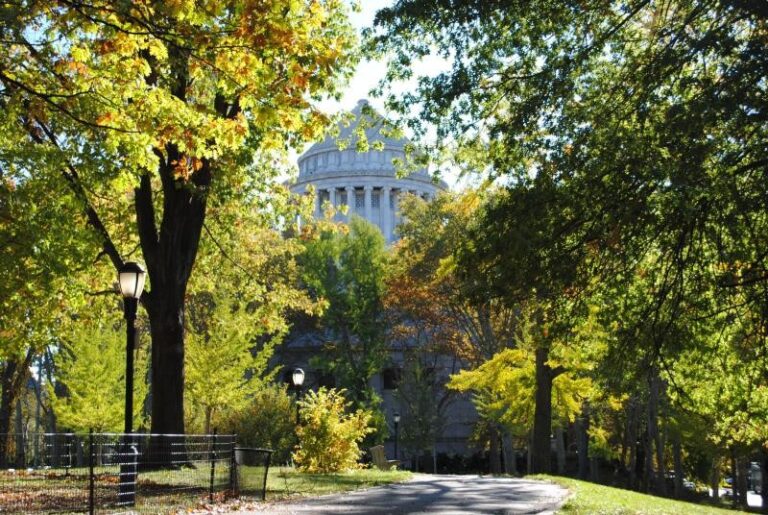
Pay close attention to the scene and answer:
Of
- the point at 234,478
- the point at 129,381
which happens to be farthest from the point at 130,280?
the point at 234,478

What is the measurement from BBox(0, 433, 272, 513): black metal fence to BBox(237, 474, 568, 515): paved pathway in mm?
893

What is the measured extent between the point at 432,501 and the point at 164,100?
7.42m

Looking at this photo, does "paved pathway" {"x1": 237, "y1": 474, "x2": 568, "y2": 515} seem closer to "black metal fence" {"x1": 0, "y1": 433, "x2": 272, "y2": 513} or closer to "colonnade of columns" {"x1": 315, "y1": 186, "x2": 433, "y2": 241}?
"black metal fence" {"x1": 0, "y1": 433, "x2": 272, "y2": 513}

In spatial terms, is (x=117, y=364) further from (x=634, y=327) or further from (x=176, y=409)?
(x=634, y=327)

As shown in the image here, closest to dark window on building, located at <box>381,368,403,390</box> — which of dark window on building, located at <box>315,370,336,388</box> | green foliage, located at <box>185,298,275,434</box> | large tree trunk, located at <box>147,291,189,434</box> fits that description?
dark window on building, located at <box>315,370,336,388</box>

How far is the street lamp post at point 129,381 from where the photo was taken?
1005 centimetres

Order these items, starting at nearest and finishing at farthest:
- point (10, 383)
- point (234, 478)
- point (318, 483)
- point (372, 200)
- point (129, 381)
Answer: point (129, 381), point (234, 478), point (318, 483), point (10, 383), point (372, 200)

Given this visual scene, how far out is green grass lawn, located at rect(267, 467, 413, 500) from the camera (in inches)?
570

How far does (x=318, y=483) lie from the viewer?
16.8 m

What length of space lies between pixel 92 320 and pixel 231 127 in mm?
11185

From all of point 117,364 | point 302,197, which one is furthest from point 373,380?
point 302,197

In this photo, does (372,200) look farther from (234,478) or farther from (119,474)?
(119,474)

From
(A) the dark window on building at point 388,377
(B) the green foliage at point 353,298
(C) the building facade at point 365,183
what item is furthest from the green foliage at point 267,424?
(C) the building facade at point 365,183

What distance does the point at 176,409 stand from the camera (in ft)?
57.6
